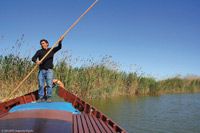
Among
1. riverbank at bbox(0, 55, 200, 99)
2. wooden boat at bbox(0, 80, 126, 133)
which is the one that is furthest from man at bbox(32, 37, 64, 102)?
riverbank at bbox(0, 55, 200, 99)

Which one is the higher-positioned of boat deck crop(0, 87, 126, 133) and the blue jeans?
the blue jeans

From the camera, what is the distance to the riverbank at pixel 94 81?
1307 cm

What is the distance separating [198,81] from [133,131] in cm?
2016

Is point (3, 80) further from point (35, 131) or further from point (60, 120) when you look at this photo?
point (35, 131)

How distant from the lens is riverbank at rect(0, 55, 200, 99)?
13070mm

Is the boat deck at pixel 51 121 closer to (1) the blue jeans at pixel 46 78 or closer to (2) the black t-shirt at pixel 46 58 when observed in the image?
(1) the blue jeans at pixel 46 78

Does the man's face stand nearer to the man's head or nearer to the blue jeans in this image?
the man's head

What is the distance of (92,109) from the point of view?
7.16 m

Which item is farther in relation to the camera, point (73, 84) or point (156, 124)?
point (73, 84)

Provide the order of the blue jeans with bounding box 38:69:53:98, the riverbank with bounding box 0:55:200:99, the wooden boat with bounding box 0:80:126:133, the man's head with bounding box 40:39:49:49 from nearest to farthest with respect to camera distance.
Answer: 1. the wooden boat with bounding box 0:80:126:133
2. the man's head with bounding box 40:39:49:49
3. the blue jeans with bounding box 38:69:53:98
4. the riverbank with bounding box 0:55:200:99

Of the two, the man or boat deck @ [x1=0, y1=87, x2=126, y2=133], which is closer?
boat deck @ [x1=0, y1=87, x2=126, y2=133]

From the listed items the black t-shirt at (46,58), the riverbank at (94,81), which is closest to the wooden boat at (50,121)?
the black t-shirt at (46,58)

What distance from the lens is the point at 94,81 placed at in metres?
18.8

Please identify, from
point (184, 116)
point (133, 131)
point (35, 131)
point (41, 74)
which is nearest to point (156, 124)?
point (133, 131)
